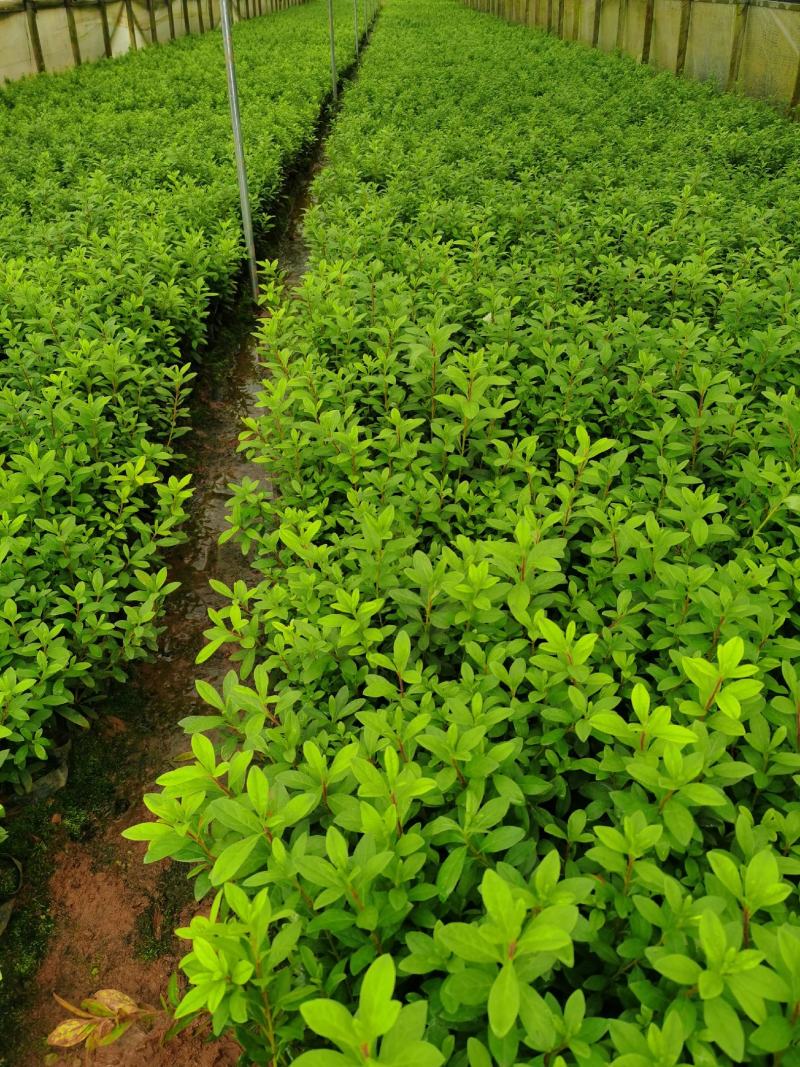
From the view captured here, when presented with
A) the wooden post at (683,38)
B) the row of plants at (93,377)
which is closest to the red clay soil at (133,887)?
the row of plants at (93,377)

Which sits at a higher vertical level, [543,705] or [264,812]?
[264,812]

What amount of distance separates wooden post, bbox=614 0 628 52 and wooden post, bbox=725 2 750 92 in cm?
620

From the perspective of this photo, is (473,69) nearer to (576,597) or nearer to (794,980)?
(576,597)

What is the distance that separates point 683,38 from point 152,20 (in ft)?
47.0

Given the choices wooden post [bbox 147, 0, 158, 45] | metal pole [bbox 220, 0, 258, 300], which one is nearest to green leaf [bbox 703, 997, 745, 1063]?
metal pole [bbox 220, 0, 258, 300]

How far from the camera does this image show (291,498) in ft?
9.14

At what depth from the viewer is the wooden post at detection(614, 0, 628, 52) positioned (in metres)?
17.2

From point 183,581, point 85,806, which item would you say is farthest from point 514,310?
point 85,806

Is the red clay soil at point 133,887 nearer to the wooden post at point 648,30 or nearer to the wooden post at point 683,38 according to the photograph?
the wooden post at point 683,38

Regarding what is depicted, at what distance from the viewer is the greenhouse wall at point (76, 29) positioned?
44.0 ft

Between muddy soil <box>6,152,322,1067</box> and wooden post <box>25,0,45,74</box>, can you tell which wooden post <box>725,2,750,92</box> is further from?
muddy soil <box>6,152,322,1067</box>

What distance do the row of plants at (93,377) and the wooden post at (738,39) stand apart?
25.9ft

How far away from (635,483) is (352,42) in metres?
25.7

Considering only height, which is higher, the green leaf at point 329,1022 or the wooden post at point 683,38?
the wooden post at point 683,38
